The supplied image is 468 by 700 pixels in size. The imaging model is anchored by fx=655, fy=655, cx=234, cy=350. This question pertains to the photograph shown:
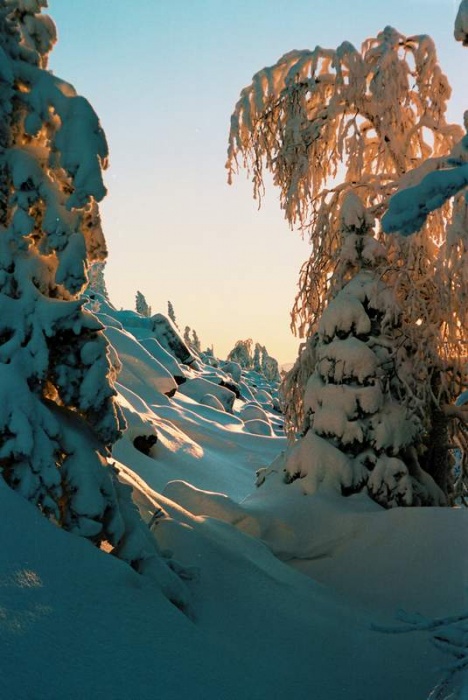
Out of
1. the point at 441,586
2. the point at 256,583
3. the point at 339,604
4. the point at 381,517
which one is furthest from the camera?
the point at 381,517

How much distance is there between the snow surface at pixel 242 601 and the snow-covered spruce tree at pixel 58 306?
45cm

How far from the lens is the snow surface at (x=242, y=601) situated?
334 centimetres

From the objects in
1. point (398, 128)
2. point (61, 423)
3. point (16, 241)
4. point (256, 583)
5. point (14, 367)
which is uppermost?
point (398, 128)

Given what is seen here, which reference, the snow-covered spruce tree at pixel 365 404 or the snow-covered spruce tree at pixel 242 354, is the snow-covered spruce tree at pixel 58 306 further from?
the snow-covered spruce tree at pixel 242 354

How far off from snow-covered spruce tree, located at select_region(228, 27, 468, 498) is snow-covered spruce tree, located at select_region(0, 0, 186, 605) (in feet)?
15.8

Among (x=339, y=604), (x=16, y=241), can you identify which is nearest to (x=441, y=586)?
(x=339, y=604)

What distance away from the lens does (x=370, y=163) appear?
9.96 metres

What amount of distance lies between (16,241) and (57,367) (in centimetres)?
101

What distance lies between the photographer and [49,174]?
206 inches

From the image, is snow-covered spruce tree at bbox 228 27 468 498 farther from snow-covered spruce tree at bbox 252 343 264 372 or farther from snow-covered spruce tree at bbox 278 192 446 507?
snow-covered spruce tree at bbox 252 343 264 372

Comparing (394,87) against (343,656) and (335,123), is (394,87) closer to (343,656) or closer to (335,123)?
(335,123)

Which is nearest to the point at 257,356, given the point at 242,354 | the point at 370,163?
the point at 242,354

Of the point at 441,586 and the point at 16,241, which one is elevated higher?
the point at 16,241

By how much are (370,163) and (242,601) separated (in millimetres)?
7097
